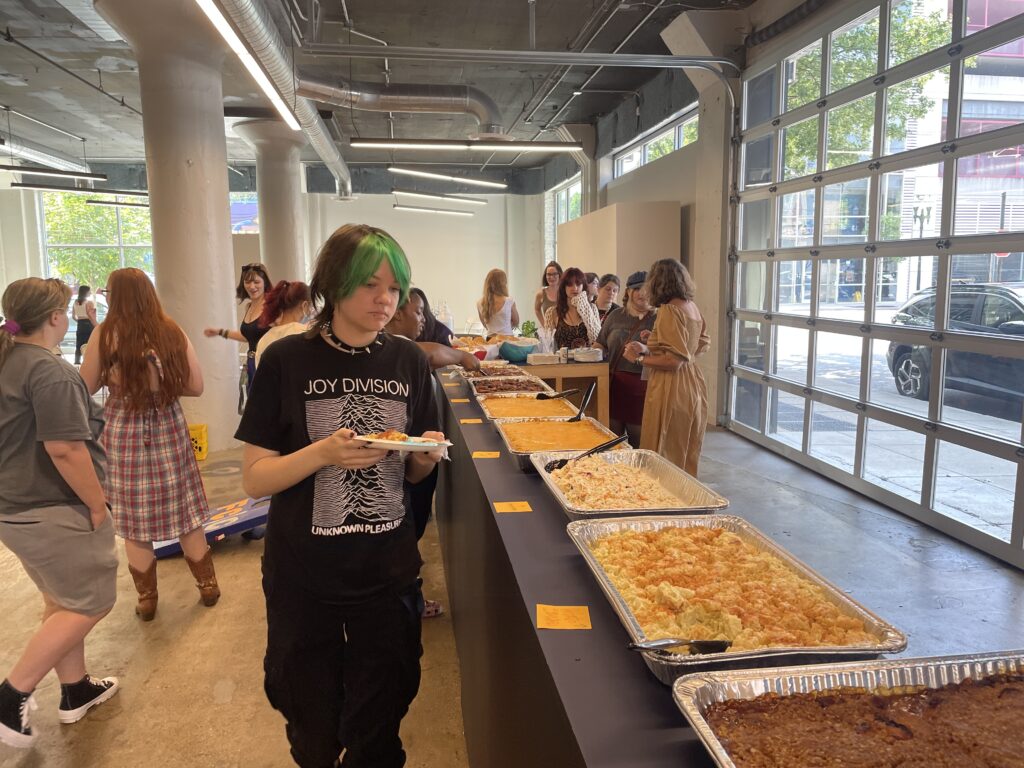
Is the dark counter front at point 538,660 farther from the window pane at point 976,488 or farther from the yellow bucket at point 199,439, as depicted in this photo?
the yellow bucket at point 199,439

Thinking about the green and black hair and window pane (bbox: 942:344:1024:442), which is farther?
window pane (bbox: 942:344:1024:442)

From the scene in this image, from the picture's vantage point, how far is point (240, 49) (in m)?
4.13

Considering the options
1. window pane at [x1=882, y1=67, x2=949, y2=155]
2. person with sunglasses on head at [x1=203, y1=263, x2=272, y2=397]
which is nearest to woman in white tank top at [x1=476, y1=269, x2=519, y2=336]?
person with sunglasses on head at [x1=203, y1=263, x2=272, y2=397]

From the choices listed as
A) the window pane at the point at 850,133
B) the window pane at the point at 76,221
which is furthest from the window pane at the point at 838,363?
the window pane at the point at 76,221

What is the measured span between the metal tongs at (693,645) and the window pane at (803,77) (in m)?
5.87

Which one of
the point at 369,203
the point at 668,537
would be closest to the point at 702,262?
the point at 668,537

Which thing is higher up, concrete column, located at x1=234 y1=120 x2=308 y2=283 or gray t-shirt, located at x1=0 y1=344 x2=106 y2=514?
concrete column, located at x1=234 y1=120 x2=308 y2=283

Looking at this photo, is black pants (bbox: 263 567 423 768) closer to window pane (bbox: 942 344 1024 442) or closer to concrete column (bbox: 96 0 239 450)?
window pane (bbox: 942 344 1024 442)

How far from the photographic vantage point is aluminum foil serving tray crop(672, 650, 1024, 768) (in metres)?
0.99

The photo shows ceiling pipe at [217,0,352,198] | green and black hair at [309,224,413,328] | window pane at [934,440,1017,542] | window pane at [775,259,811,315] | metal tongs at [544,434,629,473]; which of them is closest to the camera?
Answer: green and black hair at [309,224,413,328]

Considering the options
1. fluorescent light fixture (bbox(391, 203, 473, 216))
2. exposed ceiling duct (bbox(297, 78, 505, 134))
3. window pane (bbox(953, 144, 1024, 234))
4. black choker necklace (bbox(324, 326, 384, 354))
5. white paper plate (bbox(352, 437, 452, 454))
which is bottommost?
white paper plate (bbox(352, 437, 452, 454))

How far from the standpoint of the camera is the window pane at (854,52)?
5.12 meters

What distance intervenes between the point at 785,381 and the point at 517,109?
721 cm

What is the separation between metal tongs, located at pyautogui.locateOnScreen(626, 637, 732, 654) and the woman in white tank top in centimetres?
577
